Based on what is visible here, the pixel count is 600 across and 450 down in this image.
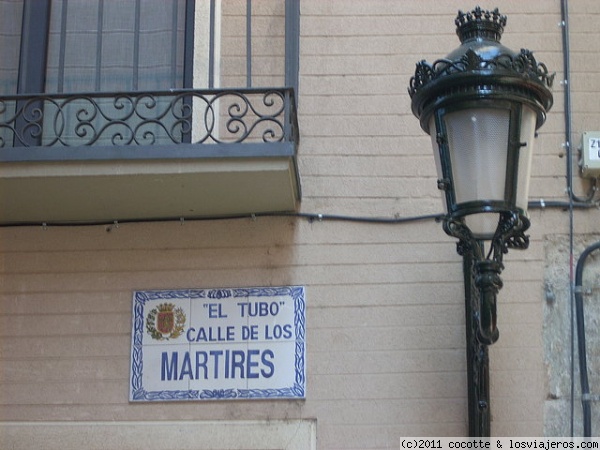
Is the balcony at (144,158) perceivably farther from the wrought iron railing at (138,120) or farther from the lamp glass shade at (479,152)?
the lamp glass shade at (479,152)

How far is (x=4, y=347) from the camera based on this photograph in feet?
16.4

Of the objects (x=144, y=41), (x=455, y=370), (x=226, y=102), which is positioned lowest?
(x=455, y=370)

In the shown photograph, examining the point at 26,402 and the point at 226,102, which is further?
the point at 226,102

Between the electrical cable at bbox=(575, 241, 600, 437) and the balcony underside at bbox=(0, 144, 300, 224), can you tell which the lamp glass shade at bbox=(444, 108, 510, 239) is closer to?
the balcony underside at bbox=(0, 144, 300, 224)

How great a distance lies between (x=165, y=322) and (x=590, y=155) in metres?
2.39

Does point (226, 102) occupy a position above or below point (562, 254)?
above

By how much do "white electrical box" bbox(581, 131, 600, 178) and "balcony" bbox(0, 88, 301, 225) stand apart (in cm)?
151

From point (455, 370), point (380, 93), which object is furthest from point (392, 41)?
point (455, 370)

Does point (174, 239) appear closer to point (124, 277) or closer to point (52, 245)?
point (124, 277)

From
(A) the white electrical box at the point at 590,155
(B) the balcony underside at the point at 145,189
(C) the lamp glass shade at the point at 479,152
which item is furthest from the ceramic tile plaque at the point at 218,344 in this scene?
(A) the white electrical box at the point at 590,155

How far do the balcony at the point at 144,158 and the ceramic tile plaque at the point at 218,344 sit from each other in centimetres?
48

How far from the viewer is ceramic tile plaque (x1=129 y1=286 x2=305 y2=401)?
15.8ft

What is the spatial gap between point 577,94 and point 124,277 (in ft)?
8.67

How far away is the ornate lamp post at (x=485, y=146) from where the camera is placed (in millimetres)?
3586
